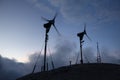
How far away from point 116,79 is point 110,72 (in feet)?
18.6

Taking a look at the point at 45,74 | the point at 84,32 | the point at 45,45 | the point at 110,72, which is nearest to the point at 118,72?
the point at 110,72

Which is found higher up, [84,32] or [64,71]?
[84,32]

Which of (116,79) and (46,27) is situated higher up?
(46,27)

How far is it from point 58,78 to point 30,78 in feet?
36.7

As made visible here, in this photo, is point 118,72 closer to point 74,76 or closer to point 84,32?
point 74,76

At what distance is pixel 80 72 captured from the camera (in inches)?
2168

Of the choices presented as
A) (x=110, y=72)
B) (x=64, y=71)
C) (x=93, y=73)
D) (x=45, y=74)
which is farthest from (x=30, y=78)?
(x=110, y=72)

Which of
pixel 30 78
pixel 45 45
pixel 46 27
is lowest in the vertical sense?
pixel 30 78

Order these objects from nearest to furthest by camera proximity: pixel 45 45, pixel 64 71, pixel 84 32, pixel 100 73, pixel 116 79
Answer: pixel 116 79, pixel 100 73, pixel 64 71, pixel 45 45, pixel 84 32

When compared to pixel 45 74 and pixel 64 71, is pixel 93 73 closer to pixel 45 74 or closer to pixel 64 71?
pixel 64 71

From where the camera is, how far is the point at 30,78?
197 feet

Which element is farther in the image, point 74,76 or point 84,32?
point 84,32

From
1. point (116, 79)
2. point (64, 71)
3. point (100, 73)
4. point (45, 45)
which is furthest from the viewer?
point (45, 45)

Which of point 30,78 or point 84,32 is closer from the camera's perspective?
point 30,78
